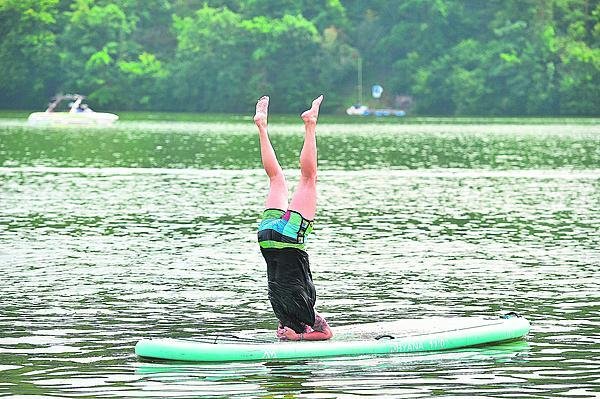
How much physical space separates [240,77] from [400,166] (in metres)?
87.8

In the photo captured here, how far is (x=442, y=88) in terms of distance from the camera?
13962cm

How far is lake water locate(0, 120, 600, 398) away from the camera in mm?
14836

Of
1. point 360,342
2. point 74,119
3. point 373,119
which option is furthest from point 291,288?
point 373,119

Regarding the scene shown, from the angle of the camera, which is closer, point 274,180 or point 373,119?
point 274,180

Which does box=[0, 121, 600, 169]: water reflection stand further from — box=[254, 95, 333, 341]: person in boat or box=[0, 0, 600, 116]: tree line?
box=[254, 95, 333, 341]: person in boat

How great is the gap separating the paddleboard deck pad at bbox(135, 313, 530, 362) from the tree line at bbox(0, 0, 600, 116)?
395ft

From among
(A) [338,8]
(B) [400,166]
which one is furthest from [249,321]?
(A) [338,8]

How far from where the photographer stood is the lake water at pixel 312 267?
48.7 ft

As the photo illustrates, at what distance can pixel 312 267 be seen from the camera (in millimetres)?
24328

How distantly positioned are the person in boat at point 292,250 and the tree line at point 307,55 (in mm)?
121036

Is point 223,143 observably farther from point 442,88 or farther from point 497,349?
point 442,88

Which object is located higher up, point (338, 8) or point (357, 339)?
point (338, 8)

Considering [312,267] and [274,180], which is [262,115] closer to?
[274,180]

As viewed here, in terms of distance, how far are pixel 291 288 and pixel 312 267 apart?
8.12m
